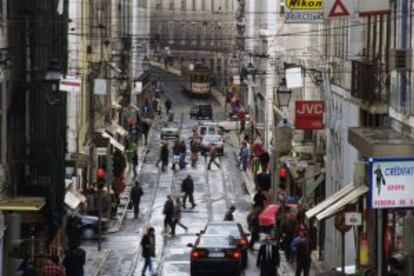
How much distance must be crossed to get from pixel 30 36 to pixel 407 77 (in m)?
14.2

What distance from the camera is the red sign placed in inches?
1810

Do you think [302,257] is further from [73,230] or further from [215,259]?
[73,230]

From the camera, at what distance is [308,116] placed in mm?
46125

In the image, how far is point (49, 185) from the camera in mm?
42406

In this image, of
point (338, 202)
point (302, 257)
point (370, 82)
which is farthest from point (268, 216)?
point (338, 202)

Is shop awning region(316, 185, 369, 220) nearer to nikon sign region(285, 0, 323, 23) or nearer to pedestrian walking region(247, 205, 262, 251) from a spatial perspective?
nikon sign region(285, 0, 323, 23)

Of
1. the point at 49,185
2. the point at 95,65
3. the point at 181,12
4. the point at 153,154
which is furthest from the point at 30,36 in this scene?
the point at 181,12

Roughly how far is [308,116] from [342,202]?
15186 mm

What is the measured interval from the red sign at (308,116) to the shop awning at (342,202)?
46.4 feet

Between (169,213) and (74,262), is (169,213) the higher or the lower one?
the lower one

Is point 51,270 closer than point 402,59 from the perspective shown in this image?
No

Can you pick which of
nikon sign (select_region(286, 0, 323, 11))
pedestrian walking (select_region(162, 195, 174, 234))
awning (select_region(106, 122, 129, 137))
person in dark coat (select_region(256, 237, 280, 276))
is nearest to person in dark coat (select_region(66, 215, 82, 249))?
pedestrian walking (select_region(162, 195, 174, 234))

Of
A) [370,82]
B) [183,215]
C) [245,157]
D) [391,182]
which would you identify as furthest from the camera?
[245,157]

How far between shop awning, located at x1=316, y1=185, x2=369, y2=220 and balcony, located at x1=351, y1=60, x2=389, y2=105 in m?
3.75
